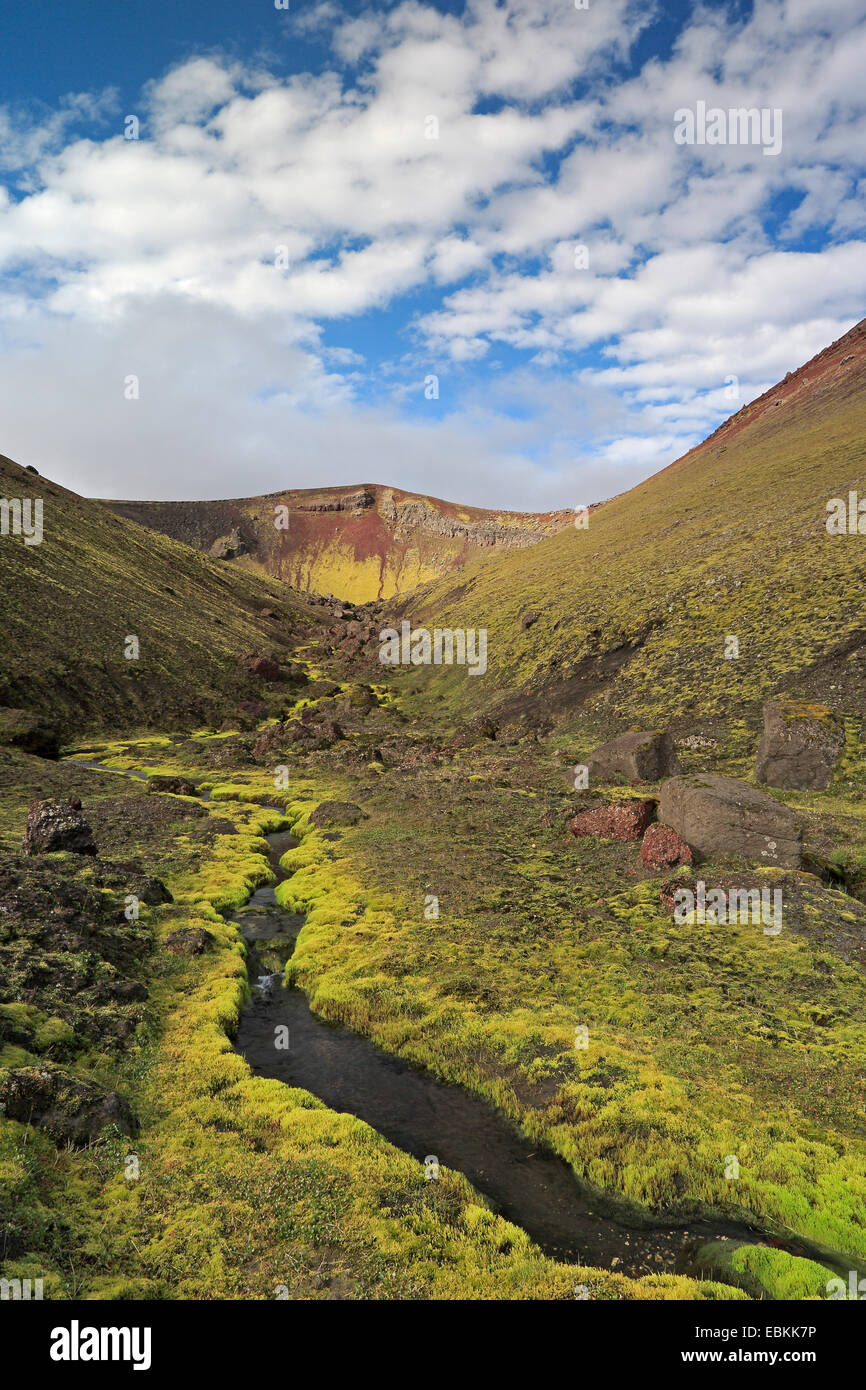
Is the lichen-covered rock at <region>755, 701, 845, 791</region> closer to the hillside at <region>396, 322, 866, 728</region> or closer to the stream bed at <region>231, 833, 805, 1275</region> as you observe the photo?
the hillside at <region>396, 322, 866, 728</region>

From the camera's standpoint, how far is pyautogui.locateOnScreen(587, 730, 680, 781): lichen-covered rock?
1599 inches

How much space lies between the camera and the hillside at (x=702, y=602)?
50.0 m

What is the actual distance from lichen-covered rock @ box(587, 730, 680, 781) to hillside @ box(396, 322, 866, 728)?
28.3 ft

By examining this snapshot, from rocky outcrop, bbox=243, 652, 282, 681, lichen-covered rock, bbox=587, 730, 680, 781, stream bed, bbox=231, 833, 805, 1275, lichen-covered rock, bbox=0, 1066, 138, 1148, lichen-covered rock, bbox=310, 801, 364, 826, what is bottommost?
stream bed, bbox=231, 833, 805, 1275

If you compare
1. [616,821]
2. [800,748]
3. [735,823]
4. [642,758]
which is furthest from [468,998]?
[800,748]

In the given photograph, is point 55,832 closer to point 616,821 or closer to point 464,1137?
point 464,1137

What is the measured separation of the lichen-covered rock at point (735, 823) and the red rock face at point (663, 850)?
1.80ft

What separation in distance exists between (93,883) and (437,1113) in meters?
17.9

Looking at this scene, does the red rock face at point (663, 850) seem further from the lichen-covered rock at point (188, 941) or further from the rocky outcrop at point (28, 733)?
the rocky outcrop at point (28, 733)

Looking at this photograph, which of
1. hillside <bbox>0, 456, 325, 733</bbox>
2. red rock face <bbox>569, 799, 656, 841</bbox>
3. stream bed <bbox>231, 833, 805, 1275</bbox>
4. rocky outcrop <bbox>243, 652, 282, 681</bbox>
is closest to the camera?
stream bed <bbox>231, 833, 805, 1275</bbox>

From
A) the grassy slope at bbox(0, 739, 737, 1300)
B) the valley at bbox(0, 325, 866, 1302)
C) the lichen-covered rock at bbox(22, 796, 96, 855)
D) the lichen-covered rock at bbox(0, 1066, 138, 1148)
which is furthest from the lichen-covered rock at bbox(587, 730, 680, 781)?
the lichen-covered rock at bbox(0, 1066, 138, 1148)
